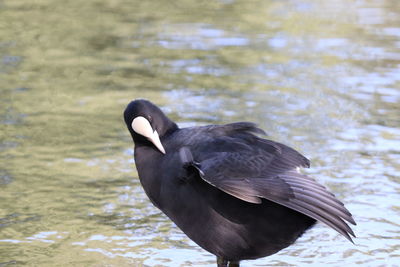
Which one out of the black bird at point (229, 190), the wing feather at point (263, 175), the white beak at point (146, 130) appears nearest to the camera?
the wing feather at point (263, 175)

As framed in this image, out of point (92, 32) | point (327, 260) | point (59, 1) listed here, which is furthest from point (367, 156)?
point (59, 1)

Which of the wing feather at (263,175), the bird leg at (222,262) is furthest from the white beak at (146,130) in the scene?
the bird leg at (222,262)

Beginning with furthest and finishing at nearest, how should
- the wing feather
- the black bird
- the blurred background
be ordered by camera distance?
1. the blurred background
2. the black bird
3. the wing feather

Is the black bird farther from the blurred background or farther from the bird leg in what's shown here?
the blurred background

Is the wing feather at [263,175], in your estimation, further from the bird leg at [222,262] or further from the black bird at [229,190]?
the bird leg at [222,262]

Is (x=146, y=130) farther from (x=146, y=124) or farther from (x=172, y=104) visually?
(x=172, y=104)

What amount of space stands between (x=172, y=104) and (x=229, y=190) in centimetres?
429

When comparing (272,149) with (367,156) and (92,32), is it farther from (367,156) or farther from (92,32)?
(92,32)

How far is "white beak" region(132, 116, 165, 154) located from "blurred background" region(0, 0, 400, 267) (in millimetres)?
927

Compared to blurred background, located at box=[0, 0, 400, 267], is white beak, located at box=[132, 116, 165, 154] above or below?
above

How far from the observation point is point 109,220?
250 inches

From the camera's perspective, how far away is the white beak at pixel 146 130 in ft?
17.1

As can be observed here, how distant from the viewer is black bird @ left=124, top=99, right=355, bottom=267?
4.73 m

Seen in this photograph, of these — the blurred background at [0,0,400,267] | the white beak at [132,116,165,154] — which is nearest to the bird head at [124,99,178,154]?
the white beak at [132,116,165,154]
